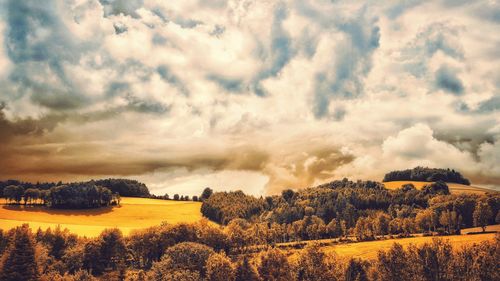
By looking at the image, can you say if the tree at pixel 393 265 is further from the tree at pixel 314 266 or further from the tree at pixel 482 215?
the tree at pixel 482 215

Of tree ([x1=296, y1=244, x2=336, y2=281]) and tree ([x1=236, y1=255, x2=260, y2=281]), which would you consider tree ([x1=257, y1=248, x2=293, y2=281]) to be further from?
tree ([x1=236, y1=255, x2=260, y2=281])

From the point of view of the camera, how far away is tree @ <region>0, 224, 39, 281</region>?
100562 mm

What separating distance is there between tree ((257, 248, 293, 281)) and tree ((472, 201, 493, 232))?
364 feet

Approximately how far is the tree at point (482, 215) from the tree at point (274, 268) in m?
111

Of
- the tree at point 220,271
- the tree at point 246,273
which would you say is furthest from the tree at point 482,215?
the tree at point 220,271

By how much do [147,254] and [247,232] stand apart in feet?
143

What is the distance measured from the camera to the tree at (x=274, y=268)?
11762cm

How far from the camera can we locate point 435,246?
11875 centimetres

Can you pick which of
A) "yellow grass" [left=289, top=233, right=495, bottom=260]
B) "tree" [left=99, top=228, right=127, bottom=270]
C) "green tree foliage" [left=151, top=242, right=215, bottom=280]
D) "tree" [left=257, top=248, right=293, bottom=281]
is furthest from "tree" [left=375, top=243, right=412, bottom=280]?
"tree" [left=99, top=228, right=127, bottom=270]

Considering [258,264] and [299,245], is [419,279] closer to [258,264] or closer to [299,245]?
[258,264]

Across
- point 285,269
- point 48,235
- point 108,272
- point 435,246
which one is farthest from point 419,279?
point 48,235

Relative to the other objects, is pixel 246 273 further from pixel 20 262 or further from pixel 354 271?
pixel 20 262

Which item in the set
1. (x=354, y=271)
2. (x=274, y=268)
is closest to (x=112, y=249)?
(x=274, y=268)

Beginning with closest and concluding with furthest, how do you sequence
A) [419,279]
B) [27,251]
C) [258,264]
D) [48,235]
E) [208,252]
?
[27,251], [419,279], [258,264], [208,252], [48,235]
